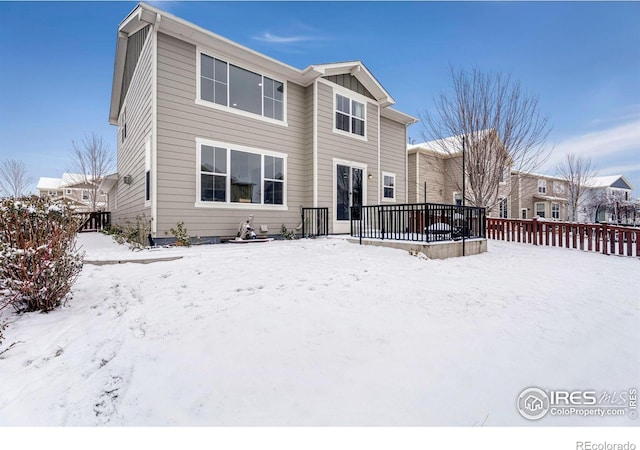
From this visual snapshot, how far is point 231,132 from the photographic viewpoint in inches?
321

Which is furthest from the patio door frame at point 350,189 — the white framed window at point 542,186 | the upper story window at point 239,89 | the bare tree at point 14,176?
the bare tree at point 14,176

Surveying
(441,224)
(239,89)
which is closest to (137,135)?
(239,89)

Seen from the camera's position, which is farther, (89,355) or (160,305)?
(160,305)

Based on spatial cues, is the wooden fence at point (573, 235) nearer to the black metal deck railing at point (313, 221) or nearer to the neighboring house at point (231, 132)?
the neighboring house at point (231, 132)

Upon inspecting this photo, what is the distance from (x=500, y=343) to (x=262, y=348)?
6.47 ft

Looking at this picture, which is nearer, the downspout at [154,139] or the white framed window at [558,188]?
the downspout at [154,139]

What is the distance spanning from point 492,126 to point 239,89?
7.55 metres

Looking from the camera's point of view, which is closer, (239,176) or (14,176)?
(239,176)

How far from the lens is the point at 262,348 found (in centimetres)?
227

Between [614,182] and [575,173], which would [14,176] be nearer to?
Answer: [575,173]

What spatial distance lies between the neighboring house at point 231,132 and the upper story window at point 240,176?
0.03 meters

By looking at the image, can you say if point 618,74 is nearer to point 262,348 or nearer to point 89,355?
point 262,348

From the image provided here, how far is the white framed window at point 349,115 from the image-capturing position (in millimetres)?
10273
